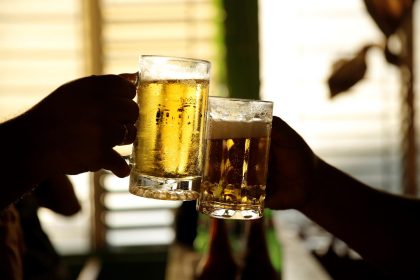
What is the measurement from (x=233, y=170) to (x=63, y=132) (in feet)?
1.13

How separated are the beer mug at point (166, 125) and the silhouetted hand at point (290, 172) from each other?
0.84ft

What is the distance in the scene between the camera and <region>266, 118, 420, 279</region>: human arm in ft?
3.79

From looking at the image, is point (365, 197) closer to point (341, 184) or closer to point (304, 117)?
point (341, 184)

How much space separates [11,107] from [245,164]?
2759 millimetres

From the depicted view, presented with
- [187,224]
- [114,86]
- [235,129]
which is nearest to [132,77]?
[114,86]

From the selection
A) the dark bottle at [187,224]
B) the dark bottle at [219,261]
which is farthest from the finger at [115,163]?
the dark bottle at [187,224]

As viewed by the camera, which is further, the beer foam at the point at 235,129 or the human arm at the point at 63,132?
the beer foam at the point at 235,129

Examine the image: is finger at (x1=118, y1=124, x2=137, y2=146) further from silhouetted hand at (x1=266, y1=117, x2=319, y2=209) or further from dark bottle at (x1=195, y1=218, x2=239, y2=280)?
dark bottle at (x1=195, y1=218, x2=239, y2=280)

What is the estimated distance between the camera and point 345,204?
1239mm

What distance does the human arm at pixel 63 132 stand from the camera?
83 centimetres

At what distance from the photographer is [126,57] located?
3340mm

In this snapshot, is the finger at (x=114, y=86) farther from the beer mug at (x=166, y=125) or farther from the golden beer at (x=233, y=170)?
the golden beer at (x=233, y=170)

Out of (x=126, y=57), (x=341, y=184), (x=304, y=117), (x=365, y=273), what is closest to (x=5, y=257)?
(x=341, y=184)

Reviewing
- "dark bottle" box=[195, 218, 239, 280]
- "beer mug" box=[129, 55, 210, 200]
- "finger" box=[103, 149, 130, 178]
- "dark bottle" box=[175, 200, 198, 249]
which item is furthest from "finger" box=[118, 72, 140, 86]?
"dark bottle" box=[175, 200, 198, 249]
